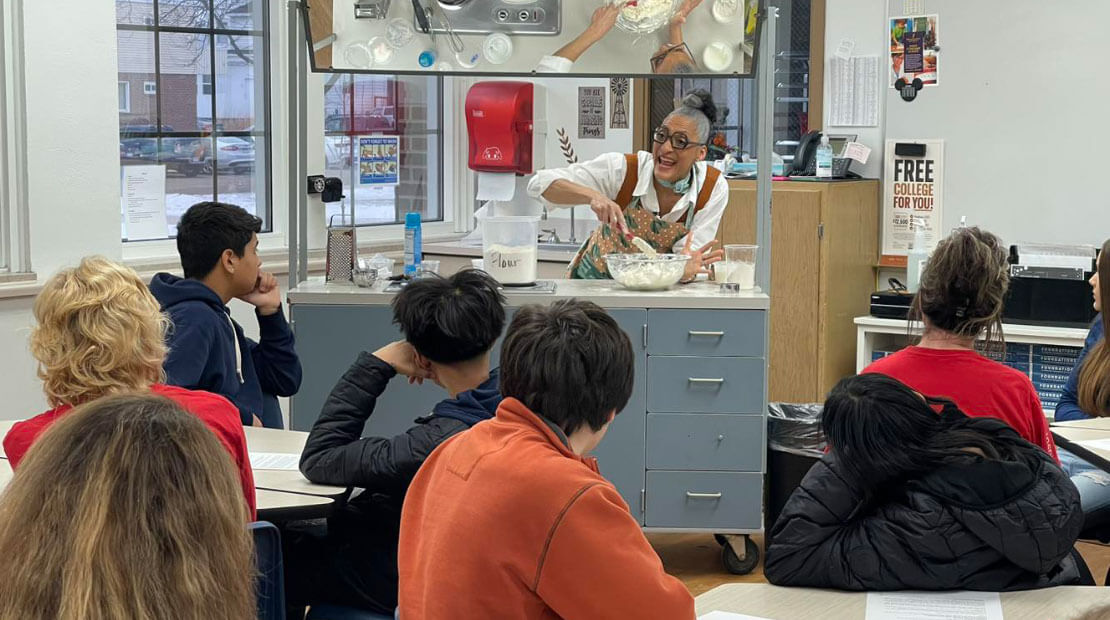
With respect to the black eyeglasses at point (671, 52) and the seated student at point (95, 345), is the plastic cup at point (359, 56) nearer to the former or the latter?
the black eyeglasses at point (671, 52)

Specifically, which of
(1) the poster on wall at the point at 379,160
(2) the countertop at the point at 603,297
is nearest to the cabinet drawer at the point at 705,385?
(2) the countertop at the point at 603,297

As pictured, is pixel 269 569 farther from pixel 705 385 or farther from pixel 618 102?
pixel 618 102

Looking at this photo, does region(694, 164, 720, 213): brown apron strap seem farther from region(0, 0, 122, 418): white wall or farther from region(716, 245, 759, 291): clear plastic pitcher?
region(0, 0, 122, 418): white wall

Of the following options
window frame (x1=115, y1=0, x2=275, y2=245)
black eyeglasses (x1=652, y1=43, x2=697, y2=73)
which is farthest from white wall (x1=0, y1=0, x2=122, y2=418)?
black eyeglasses (x1=652, y1=43, x2=697, y2=73)

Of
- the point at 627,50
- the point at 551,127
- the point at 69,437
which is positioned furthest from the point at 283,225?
the point at 69,437

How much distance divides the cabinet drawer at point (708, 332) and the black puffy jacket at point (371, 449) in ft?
4.56

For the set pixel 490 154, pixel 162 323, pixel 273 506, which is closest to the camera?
pixel 162 323

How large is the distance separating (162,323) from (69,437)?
50.9 inches

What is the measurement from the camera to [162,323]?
2305mm

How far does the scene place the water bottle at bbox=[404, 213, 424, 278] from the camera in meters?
4.07

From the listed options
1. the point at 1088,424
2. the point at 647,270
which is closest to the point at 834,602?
the point at 1088,424

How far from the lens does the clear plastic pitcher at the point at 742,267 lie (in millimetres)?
4039

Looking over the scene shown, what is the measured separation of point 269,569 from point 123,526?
3.12ft

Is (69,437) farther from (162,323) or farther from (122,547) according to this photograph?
(162,323)
